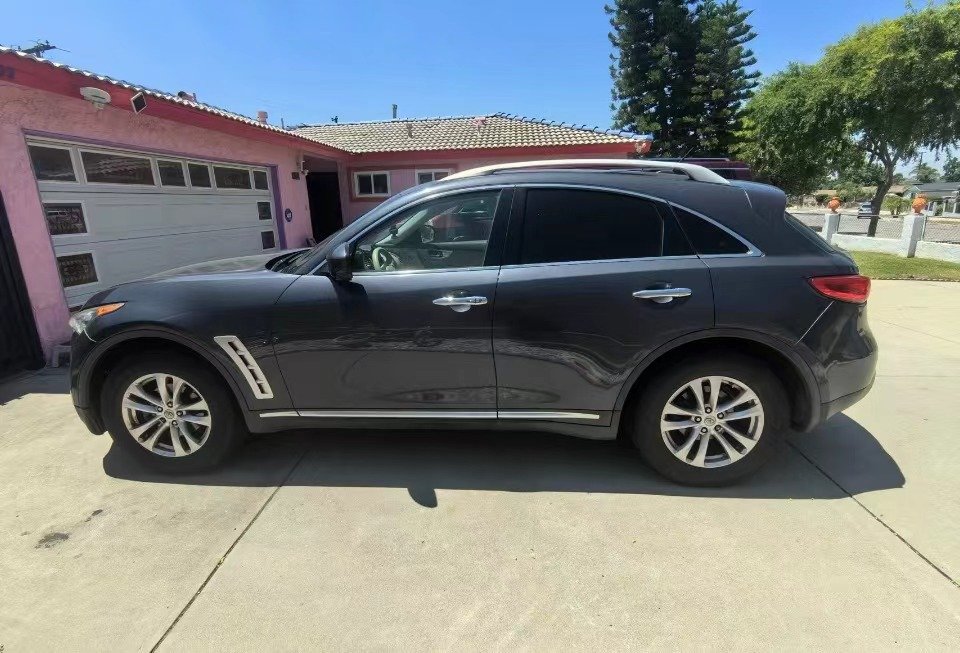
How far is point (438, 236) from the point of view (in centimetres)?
313

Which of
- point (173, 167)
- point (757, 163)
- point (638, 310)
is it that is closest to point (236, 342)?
point (638, 310)

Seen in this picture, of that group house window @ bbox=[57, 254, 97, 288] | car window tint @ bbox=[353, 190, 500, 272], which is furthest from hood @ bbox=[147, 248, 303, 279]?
house window @ bbox=[57, 254, 97, 288]

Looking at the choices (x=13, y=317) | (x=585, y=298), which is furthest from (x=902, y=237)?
(x=13, y=317)

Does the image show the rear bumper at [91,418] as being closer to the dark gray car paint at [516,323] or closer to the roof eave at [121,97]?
the dark gray car paint at [516,323]

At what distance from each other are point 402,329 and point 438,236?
0.72m

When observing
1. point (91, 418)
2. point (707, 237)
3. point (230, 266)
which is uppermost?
point (707, 237)

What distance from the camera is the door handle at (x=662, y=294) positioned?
2.57m

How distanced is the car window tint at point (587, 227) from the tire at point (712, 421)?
0.70 meters

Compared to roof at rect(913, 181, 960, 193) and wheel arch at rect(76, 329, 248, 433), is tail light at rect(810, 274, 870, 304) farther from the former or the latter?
roof at rect(913, 181, 960, 193)

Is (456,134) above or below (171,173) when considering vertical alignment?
above

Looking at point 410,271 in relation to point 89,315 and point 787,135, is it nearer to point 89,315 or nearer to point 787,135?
point 89,315

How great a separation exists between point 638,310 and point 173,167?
24.6 ft

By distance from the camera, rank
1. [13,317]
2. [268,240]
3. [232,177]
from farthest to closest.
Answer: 1. [268,240]
2. [232,177]
3. [13,317]

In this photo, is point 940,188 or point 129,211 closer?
point 129,211
